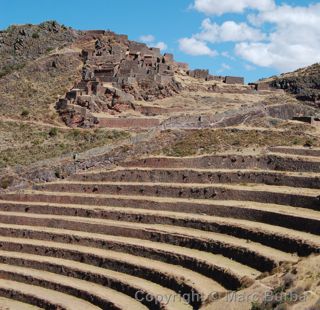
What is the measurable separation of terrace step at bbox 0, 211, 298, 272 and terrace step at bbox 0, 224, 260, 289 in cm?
22

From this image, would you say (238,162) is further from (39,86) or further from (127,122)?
(39,86)

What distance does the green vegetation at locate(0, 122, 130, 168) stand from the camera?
2939 cm

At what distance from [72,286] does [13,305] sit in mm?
2147

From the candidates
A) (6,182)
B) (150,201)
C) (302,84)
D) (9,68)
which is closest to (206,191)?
(150,201)

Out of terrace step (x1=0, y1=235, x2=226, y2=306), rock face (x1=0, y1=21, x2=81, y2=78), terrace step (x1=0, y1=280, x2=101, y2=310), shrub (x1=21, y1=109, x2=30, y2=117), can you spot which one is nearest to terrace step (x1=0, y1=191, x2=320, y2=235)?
terrace step (x1=0, y1=235, x2=226, y2=306)

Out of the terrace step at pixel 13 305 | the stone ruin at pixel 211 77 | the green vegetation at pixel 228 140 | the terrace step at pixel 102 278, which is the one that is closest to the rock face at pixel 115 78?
the stone ruin at pixel 211 77

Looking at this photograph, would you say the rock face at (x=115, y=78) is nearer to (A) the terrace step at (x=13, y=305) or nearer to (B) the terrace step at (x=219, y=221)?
(B) the terrace step at (x=219, y=221)

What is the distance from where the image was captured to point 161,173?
2439 cm

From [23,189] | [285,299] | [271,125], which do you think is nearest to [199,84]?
[271,125]

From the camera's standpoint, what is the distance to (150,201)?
22.0 meters

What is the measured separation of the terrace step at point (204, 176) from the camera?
67.7 feet

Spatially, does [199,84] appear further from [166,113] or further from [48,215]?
[48,215]

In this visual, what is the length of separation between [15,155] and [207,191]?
12667 millimetres

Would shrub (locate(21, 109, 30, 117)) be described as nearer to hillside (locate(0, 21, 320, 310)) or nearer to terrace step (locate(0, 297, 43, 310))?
hillside (locate(0, 21, 320, 310))
